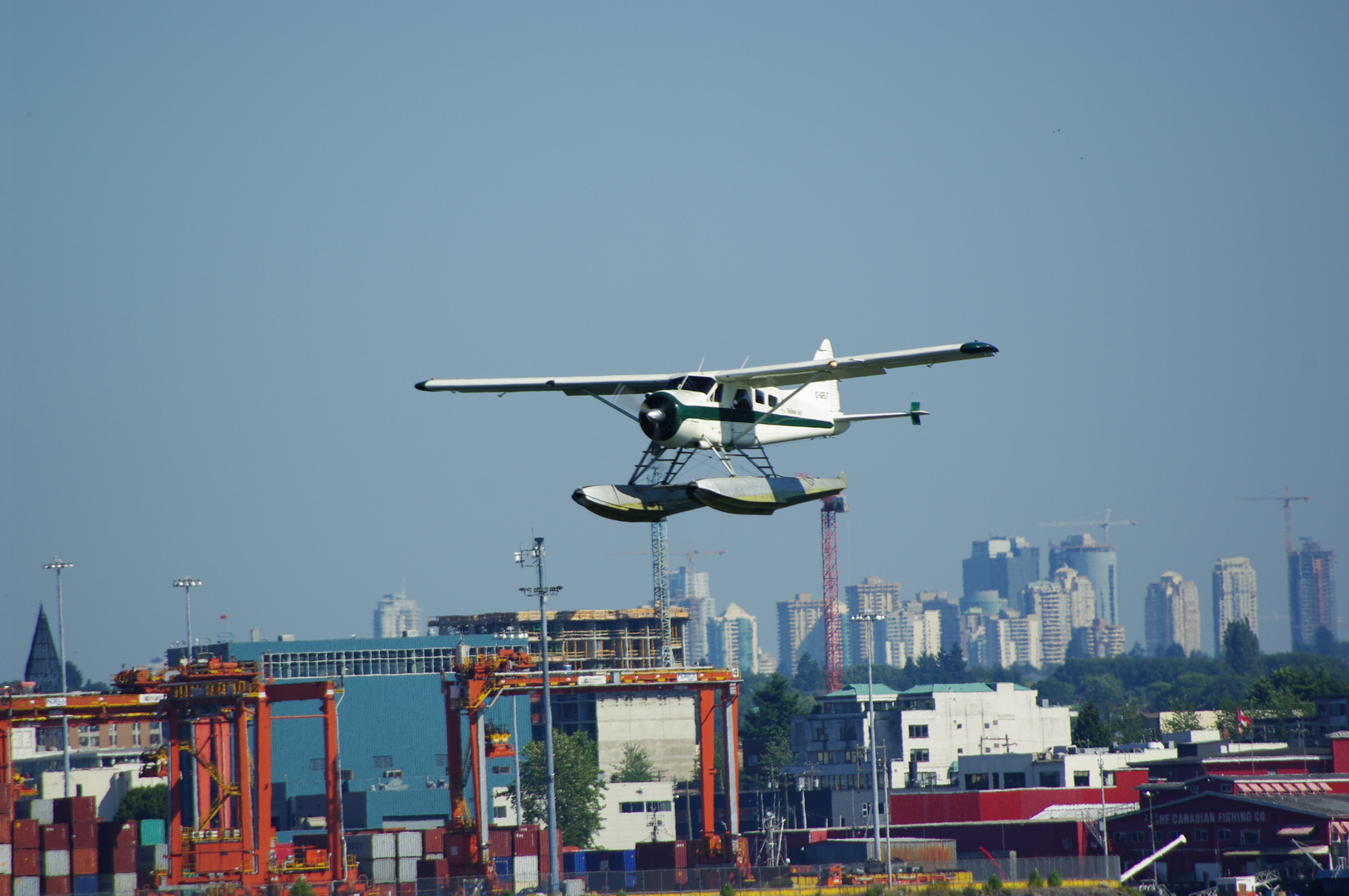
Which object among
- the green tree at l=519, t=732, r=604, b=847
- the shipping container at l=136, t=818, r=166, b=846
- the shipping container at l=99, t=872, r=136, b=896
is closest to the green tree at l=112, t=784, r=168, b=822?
the shipping container at l=136, t=818, r=166, b=846

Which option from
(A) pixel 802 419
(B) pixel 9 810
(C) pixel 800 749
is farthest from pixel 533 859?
(C) pixel 800 749

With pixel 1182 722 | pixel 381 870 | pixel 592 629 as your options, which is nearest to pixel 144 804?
pixel 381 870

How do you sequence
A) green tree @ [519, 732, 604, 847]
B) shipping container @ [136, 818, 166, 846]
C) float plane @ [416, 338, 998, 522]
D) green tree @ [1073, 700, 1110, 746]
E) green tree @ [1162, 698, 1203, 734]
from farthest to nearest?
green tree @ [1162, 698, 1203, 734] → green tree @ [1073, 700, 1110, 746] → green tree @ [519, 732, 604, 847] → shipping container @ [136, 818, 166, 846] → float plane @ [416, 338, 998, 522]

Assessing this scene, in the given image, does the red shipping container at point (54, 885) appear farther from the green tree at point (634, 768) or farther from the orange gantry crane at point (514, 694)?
the green tree at point (634, 768)

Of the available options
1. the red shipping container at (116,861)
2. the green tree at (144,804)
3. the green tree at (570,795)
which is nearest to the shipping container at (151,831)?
the green tree at (144,804)

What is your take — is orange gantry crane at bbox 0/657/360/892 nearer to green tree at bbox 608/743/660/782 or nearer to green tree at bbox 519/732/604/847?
green tree at bbox 519/732/604/847

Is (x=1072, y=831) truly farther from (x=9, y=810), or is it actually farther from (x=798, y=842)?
(x=9, y=810)
